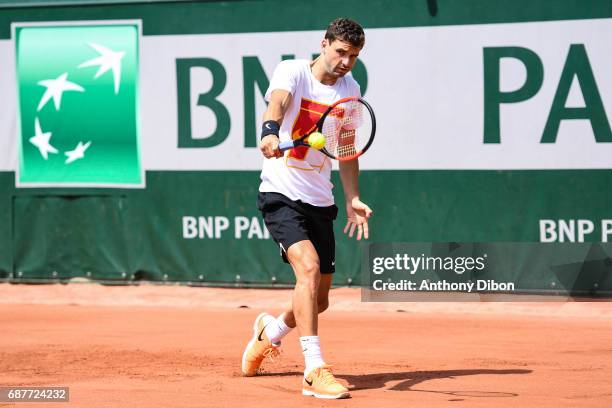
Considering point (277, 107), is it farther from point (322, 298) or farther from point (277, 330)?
point (277, 330)

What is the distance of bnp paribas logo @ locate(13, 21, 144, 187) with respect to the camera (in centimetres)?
1057

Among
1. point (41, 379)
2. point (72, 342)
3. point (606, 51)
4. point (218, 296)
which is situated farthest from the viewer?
point (218, 296)

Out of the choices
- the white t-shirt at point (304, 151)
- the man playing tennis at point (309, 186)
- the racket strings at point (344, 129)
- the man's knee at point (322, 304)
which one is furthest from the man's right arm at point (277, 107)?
the man's knee at point (322, 304)

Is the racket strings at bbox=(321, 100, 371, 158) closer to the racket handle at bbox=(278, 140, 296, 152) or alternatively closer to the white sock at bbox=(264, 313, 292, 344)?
the racket handle at bbox=(278, 140, 296, 152)

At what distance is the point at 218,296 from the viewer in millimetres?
10242

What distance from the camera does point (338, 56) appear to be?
19.1ft

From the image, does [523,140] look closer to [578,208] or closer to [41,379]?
[578,208]

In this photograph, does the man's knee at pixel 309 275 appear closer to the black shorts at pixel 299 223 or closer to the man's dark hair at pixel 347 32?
the black shorts at pixel 299 223

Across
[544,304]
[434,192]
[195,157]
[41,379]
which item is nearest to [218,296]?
[195,157]

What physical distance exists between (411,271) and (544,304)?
118 centimetres

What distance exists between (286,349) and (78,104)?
4.13 meters

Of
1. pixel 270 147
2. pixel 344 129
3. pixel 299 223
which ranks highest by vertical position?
pixel 344 129

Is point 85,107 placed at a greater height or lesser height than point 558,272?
greater

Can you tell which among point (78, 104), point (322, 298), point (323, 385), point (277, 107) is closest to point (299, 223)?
point (322, 298)
